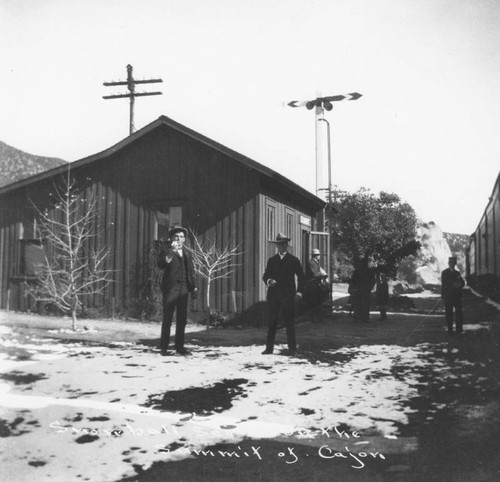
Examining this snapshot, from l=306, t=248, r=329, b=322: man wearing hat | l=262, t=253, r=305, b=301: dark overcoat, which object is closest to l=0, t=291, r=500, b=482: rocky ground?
l=262, t=253, r=305, b=301: dark overcoat

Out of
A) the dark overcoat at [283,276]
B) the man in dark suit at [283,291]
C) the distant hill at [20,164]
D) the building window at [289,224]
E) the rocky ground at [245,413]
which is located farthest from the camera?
the distant hill at [20,164]

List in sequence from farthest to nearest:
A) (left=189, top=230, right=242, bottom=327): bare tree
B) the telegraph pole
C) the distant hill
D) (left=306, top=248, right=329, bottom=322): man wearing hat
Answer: the telegraph pole → the distant hill → (left=306, top=248, right=329, bottom=322): man wearing hat → (left=189, top=230, right=242, bottom=327): bare tree

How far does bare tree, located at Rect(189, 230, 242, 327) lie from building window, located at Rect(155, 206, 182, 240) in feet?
2.31

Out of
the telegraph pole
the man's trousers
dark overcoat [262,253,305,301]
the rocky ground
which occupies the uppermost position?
the telegraph pole

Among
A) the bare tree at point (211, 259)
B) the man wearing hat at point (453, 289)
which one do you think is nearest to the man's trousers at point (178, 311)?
the bare tree at point (211, 259)

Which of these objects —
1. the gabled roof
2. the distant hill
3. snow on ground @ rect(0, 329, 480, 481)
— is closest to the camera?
snow on ground @ rect(0, 329, 480, 481)

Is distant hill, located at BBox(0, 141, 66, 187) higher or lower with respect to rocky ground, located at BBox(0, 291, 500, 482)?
higher

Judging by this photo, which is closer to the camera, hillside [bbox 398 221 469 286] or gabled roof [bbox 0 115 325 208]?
gabled roof [bbox 0 115 325 208]

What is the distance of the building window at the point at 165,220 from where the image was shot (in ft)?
41.7

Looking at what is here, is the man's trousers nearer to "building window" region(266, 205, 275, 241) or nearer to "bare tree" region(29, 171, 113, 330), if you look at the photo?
"building window" region(266, 205, 275, 241)

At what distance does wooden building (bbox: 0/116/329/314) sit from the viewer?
1191 centimetres

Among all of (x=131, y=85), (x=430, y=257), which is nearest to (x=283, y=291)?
(x=131, y=85)

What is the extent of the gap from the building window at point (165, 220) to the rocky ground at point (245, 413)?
5195 mm

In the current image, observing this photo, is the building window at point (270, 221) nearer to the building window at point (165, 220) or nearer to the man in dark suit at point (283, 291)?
the building window at point (165, 220)
